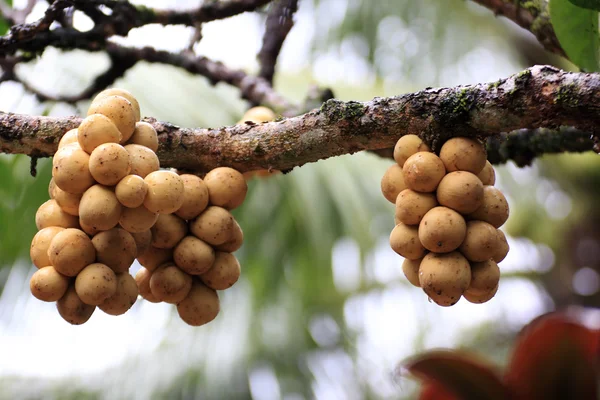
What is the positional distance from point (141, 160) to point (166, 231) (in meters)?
0.12

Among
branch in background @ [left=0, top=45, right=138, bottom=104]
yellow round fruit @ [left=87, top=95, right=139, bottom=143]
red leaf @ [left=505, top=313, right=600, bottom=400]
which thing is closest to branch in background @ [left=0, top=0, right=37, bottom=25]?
branch in background @ [left=0, top=45, right=138, bottom=104]

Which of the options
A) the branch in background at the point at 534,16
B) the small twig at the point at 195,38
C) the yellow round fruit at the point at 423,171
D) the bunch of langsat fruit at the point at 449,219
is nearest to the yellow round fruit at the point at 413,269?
the bunch of langsat fruit at the point at 449,219

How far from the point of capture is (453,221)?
81 cm

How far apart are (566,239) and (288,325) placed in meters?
1.84

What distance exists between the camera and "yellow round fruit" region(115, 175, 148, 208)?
2.61ft

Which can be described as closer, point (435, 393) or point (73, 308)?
point (73, 308)

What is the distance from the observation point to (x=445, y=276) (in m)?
0.81

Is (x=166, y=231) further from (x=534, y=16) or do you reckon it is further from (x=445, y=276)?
(x=534, y=16)

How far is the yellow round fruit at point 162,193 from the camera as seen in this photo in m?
0.81

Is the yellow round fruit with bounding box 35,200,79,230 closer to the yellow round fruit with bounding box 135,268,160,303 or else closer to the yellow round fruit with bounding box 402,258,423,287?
the yellow round fruit with bounding box 135,268,160,303

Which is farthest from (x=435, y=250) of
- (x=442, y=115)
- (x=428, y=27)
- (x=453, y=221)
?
(x=428, y=27)

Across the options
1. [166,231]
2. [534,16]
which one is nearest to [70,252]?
[166,231]

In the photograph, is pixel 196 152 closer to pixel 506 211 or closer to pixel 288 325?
pixel 506 211

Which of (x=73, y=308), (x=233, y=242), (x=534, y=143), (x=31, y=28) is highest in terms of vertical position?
(x=31, y=28)
